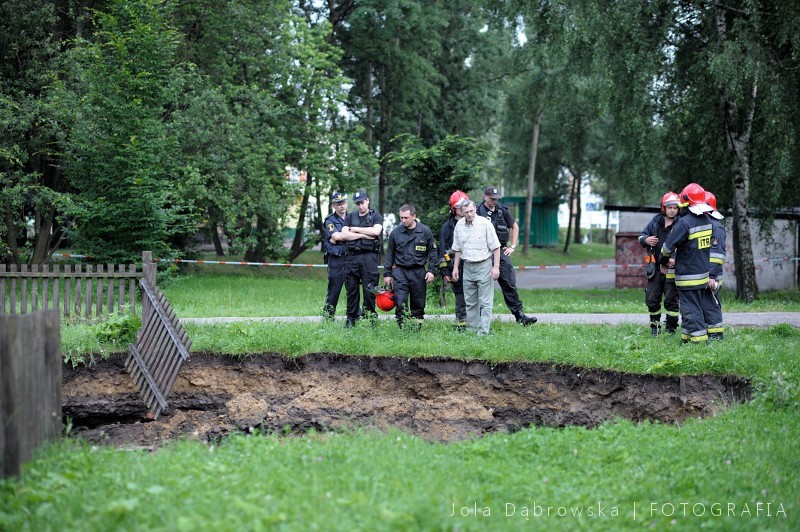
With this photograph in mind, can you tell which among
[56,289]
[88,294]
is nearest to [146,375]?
[88,294]

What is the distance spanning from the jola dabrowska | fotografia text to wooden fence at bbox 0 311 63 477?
326 centimetres

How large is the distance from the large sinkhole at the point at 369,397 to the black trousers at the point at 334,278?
1.93 meters

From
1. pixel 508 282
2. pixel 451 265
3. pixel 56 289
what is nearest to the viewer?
pixel 56 289

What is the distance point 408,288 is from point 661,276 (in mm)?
3731

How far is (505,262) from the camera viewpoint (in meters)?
Answer: 11.9

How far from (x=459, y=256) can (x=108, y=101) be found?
847cm

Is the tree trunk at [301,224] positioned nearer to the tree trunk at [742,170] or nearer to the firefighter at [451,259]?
the tree trunk at [742,170]

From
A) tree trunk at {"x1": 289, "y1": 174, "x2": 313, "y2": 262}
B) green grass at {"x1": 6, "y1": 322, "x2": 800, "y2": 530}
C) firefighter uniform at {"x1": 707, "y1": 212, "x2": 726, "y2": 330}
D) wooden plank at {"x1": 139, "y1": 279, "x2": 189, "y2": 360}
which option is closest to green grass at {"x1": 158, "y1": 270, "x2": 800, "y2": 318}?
wooden plank at {"x1": 139, "y1": 279, "x2": 189, "y2": 360}

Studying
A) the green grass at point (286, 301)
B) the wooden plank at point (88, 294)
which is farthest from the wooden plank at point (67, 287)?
the green grass at point (286, 301)

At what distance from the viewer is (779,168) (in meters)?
18.7

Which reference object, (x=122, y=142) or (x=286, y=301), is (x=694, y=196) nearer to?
(x=286, y=301)

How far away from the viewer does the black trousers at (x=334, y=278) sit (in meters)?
12.1

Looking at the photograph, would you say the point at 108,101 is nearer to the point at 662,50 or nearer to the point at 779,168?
the point at 662,50

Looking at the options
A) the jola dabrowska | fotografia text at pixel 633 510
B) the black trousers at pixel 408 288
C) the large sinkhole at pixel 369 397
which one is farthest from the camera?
the black trousers at pixel 408 288
